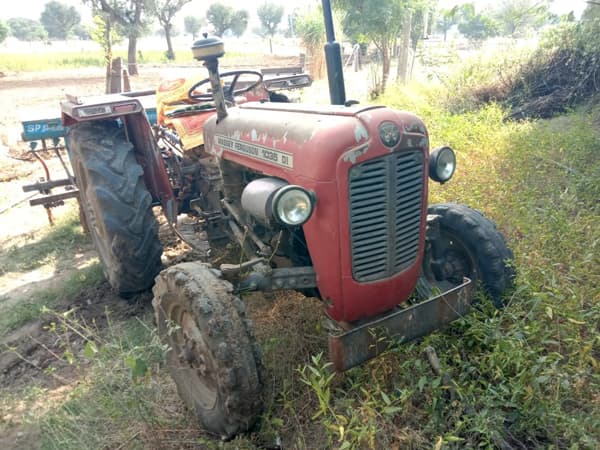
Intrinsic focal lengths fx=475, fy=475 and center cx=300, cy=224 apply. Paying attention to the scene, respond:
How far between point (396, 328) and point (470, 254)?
2.88ft

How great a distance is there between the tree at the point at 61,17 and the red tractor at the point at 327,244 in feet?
242

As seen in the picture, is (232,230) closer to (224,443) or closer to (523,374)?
(224,443)

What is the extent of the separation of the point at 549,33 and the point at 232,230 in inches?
308

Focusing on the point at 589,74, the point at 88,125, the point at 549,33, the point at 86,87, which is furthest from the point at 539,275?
the point at 86,87

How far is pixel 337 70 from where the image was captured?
9.93 ft

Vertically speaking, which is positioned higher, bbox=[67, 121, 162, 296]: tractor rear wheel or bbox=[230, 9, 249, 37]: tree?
bbox=[230, 9, 249, 37]: tree

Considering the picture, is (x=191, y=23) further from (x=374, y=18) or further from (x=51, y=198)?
(x=51, y=198)

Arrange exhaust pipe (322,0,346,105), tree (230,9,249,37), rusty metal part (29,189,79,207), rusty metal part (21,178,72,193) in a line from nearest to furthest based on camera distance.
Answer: exhaust pipe (322,0,346,105)
rusty metal part (29,189,79,207)
rusty metal part (21,178,72,193)
tree (230,9,249,37)

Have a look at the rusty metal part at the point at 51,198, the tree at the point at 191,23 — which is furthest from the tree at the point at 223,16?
the rusty metal part at the point at 51,198

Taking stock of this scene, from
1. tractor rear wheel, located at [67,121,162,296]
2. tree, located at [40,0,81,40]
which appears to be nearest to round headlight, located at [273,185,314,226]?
tractor rear wheel, located at [67,121,162,296]

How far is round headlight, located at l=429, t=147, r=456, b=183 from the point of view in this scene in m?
2.50

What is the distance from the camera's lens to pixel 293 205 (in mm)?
2045

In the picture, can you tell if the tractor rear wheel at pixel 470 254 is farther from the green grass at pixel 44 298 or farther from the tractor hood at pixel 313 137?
the green grass at pixel 44 298

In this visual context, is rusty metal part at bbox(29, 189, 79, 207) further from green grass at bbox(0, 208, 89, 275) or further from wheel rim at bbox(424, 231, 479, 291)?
wheel rim at bbox(424, 231, 479, 291)
